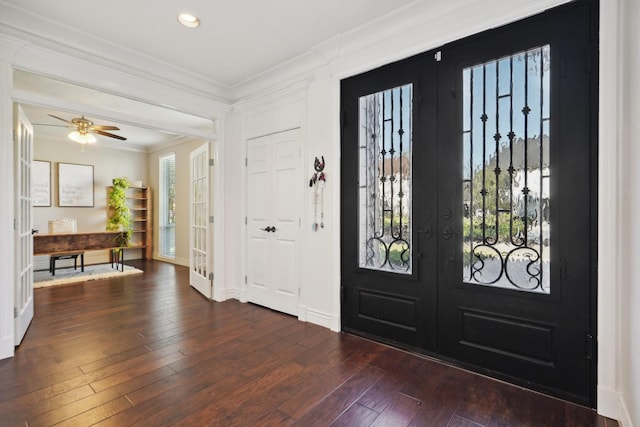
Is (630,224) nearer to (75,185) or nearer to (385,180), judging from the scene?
(385,180)

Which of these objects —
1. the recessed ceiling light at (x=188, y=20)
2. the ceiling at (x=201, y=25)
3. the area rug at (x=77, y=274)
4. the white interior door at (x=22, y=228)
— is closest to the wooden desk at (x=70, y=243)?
the area rug at (x=77, y=274)

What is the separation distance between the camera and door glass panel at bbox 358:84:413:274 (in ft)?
8.97

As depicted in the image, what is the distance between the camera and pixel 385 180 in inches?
113

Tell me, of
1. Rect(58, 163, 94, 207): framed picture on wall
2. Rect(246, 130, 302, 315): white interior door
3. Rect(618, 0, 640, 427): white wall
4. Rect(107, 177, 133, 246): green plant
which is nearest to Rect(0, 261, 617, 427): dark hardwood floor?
Rect(618, 0, 640, 427): white wall

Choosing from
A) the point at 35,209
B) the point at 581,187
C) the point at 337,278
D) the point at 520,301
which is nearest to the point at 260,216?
the point at 337,278

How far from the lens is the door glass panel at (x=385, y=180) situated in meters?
2.73

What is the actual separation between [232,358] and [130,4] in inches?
114

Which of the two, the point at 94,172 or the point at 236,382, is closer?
the point at 236,382

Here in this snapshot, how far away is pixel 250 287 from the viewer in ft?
13.5

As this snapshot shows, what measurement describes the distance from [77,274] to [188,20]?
5.30 m

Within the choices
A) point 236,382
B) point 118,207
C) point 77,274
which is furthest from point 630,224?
point 118,207

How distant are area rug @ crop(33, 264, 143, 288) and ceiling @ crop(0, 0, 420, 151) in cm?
321

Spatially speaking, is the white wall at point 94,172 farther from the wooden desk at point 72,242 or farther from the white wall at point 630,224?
the white wall at point 630,224

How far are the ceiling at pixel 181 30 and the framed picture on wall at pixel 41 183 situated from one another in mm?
3771
